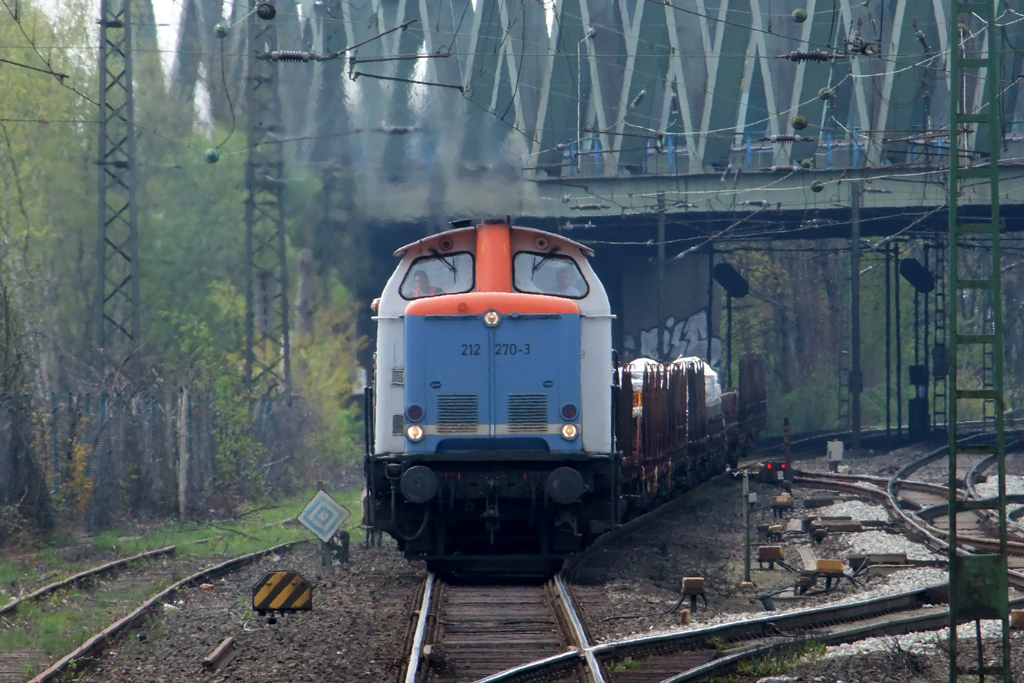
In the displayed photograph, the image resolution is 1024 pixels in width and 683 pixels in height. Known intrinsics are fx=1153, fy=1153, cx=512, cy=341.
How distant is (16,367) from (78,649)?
33.0 feet

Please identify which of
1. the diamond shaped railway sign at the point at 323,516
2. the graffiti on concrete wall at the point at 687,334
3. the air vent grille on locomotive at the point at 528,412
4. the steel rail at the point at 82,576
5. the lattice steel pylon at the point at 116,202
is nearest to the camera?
the air vent grille on locomotive at the point at 528,412

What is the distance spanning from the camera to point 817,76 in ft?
113

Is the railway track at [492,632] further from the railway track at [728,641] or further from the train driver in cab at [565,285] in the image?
the train driver in cab at [565,285]

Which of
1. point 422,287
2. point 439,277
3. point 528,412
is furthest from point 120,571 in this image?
point 528,412

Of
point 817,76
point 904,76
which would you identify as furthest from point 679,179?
point 904,76

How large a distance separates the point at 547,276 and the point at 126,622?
5.44m

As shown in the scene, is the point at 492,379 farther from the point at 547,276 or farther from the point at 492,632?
the point at 492,632

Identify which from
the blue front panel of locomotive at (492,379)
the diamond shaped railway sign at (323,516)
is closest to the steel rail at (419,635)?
the blue front panel of locomotive at (492,379)

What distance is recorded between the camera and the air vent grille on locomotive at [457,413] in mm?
11375

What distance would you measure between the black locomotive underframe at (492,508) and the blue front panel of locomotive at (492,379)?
1.23ft

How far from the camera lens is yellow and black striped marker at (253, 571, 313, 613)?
1112 centimetres

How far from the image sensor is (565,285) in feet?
38.8

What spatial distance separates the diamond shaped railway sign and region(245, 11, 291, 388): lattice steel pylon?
12.5m

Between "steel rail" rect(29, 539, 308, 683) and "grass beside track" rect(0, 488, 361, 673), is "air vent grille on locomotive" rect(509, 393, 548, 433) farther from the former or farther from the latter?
"grass beside track" rect(0, 488, 361, 673)
